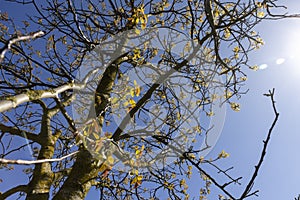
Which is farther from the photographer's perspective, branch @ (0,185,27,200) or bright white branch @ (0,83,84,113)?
branch @ (0,185,27,200)

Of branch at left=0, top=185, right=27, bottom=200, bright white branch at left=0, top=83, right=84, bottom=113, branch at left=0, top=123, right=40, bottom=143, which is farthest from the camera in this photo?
branch at left=0, top=123, right=40, bottom=143

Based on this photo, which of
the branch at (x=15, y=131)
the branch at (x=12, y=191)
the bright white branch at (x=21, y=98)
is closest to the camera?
the bright white branch at (x=21, y=98)

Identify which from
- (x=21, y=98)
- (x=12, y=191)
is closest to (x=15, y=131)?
(x=12, y=191)

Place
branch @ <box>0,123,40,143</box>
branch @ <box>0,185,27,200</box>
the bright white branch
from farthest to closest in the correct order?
branch @ <box>0,123,40,143</box> → branch @ <box>0,185,27,200</box> → the bright white branch

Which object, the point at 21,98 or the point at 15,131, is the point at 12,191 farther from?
the point at 21,98

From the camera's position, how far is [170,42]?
444 centimetres

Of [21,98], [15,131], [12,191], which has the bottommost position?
[21,98]

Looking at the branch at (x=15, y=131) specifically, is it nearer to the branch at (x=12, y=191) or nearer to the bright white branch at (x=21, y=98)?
the branch at (x=12, y=191)

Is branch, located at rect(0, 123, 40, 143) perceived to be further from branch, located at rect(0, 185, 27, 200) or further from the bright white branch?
the bright white branch

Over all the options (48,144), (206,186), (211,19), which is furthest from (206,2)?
(206,186)

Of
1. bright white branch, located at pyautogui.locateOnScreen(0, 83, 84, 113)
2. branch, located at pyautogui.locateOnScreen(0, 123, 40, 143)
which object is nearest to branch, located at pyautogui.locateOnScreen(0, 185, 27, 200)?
branch, located at pyautogui.locateOnScreen(0, 123, 40, 143)

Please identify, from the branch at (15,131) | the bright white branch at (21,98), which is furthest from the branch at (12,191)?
the bright white branch at (21,98)

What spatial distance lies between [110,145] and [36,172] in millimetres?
1127

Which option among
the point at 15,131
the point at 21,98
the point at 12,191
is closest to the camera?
the point at 21,98
